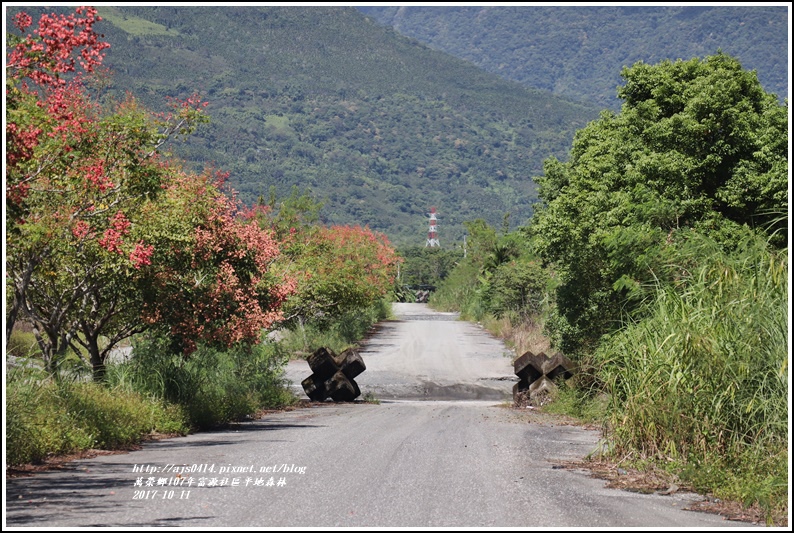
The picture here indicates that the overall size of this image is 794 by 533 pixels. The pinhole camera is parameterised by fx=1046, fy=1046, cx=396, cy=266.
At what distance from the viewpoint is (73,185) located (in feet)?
49.0

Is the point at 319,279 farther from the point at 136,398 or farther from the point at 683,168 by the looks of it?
the point at 136,398

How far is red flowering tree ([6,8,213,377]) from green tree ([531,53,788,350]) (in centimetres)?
924

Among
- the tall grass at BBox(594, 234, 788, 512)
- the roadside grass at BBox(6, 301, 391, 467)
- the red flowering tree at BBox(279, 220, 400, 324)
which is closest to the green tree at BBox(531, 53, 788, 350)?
the tall grass at BBox(594, 234, 788, 512)

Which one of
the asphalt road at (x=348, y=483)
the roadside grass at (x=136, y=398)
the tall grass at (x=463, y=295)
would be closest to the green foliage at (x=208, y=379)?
the roadside grass at (x=136, y=398)

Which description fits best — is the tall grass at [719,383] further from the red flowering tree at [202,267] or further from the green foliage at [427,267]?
the green foliage at [427,267]

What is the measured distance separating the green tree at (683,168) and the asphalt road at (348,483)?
4.25m

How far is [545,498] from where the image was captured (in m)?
11.5

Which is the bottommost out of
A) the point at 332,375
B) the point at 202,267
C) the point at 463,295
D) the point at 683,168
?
the point at 463,295

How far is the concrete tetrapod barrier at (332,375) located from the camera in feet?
96.8

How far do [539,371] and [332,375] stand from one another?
19.4 feet

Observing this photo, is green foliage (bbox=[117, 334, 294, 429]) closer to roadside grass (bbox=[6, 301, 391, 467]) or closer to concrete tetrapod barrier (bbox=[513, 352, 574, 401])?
roadside grass (bbox=[6, 301, 391, 467])

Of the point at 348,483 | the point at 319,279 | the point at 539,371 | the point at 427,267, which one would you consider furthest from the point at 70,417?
the point at 427,267

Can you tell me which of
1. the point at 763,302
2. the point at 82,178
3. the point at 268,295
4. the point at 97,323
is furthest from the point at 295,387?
the point at 763,302

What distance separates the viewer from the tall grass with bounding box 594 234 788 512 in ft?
41.2
